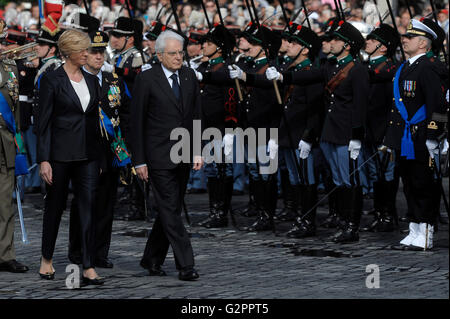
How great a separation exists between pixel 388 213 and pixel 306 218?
3.68 feet

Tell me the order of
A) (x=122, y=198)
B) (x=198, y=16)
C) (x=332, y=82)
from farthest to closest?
(x=198, y=16) < (x=122, y=198) < (x=332, y=82)

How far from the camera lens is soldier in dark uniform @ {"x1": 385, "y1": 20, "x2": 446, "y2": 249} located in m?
10.3

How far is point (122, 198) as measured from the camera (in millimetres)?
14195

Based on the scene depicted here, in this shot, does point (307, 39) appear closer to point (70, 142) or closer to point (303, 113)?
point (303, 113)

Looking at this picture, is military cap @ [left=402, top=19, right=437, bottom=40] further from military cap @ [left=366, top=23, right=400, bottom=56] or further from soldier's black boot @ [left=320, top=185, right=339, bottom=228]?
soldier's black boot @ [left=320, top=185, right=339, bottom=228]

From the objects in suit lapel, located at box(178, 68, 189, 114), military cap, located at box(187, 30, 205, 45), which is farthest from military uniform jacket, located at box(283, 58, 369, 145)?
military cap, located at box(187, 30, 205, 45)

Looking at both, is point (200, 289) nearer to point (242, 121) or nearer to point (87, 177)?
point (87, 177)

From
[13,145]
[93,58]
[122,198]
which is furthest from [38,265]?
[122,198]

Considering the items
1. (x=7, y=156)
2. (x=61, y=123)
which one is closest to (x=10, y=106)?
(x=7, y=156)

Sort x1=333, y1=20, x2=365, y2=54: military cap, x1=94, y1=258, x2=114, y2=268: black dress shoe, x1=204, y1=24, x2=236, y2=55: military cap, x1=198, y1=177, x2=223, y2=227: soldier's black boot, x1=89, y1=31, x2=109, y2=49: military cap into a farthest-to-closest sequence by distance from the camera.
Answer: x1=198, y1=177, x2=223, y2=227: soldier's black boot, x1=204, y1=24, x2=236, y2=55: military cap, x1=333, y1=20, x2=365, y2=54: military cap, x1=89, y1=31, x2=109, y2=49: military cap, x1=94, y1=258, x2=114, y2=268: black dress shoe

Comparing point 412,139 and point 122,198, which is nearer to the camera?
point 412,139

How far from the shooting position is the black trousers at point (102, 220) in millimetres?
9453

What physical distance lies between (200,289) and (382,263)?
2073mm

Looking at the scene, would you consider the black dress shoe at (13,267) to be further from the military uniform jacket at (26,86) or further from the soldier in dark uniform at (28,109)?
the military uniform jacket at (26,86)
